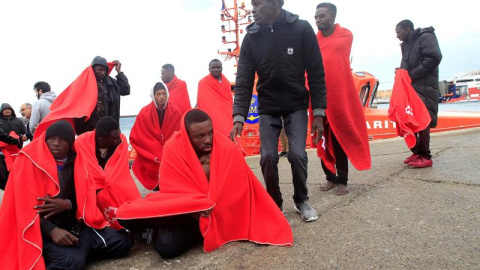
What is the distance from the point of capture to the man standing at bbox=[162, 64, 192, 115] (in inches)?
244

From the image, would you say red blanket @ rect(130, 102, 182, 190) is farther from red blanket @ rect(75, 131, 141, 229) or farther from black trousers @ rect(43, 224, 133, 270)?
black trousers @ rect(43, 224, 133, 270)

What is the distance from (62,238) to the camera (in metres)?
2.52

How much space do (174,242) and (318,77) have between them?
6.10ft

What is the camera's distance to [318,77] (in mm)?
3361

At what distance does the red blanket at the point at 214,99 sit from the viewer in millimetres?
6327

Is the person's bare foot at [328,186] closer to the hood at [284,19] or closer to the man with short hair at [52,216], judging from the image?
the hood at [284,19]

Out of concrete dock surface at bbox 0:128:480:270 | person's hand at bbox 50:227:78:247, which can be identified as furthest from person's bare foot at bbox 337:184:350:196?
person's hand at bbox 50:227:78:247

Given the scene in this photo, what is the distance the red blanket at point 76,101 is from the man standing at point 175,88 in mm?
1754

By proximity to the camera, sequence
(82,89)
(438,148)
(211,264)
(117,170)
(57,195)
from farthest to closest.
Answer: (438,148) → (82,89) → (117,170) → (57,195) → (211,264)

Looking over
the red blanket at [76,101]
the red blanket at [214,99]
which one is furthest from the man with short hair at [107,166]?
the red blanket at [214,99]

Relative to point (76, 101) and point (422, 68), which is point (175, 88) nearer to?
point (76, 101)

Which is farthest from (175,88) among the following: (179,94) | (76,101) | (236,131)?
(236,131)

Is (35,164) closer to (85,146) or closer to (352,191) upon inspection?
(85,146)

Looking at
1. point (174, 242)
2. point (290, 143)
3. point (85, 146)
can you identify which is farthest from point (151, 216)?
point (290, 143)
